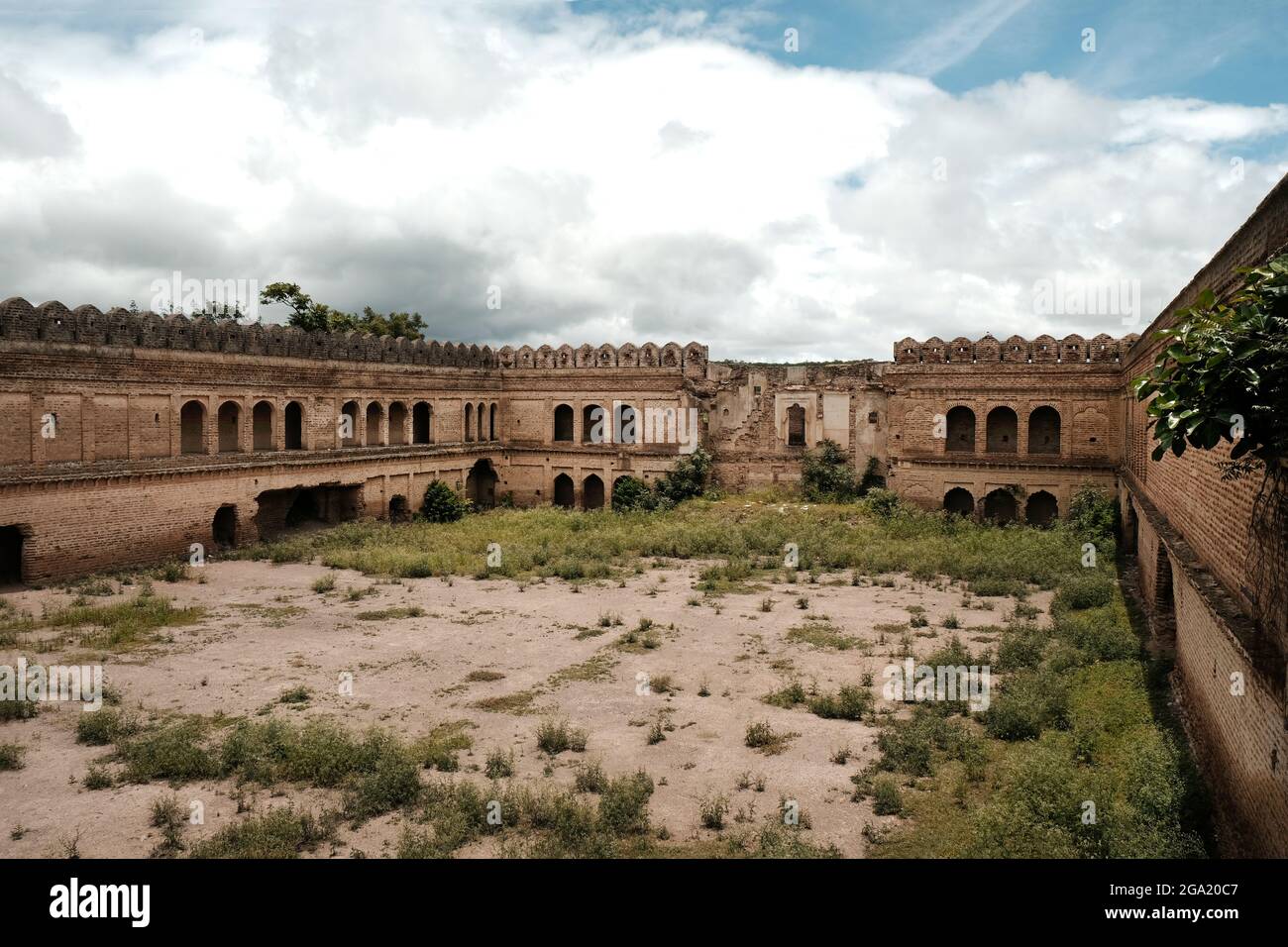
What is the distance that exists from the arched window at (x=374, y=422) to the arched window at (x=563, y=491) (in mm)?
7178

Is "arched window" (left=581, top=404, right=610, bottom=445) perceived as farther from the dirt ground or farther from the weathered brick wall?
the dirt ground

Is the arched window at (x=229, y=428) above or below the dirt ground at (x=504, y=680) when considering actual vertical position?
above

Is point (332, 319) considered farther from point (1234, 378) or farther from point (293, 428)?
point (1234, 378)

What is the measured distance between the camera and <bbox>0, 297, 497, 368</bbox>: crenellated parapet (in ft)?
58.5

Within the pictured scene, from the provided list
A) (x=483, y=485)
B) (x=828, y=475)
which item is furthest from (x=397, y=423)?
(x=828, y=475)

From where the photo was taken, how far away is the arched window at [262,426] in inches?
979

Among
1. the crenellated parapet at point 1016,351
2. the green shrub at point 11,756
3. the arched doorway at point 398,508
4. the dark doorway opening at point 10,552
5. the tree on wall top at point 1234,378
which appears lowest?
the green shrub at point 11,756

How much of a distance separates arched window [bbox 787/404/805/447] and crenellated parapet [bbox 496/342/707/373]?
3.51 m

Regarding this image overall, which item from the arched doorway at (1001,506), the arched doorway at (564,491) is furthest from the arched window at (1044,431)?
the arched doorway at (564,491)

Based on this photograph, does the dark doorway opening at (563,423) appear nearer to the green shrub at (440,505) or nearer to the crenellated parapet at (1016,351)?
the green shrub at (440,505)

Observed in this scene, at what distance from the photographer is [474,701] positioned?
11.1 metres

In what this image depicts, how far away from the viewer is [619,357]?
3023cm

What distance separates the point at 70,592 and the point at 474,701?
10675 millimetres
